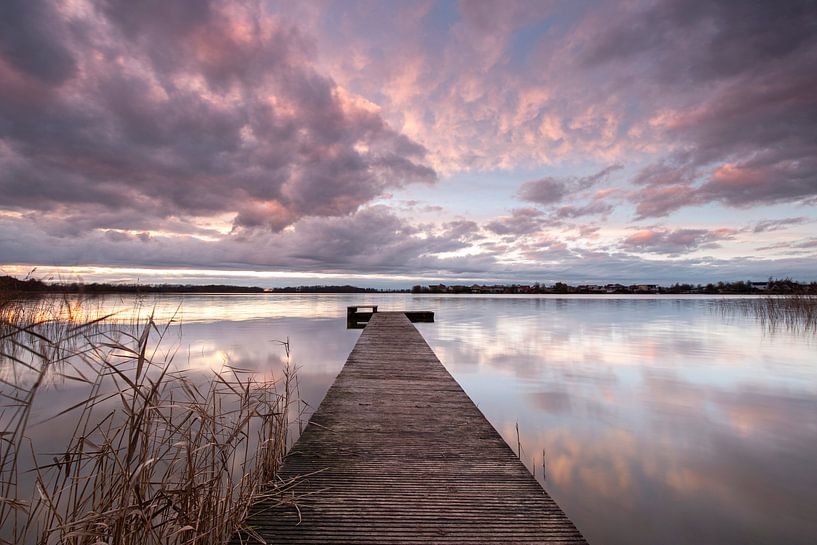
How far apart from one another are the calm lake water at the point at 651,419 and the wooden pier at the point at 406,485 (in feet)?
4.31

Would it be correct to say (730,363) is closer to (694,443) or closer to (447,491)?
(694,443)

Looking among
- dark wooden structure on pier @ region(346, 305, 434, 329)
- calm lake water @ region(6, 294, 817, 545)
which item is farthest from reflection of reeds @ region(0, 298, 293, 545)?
dark wooden structure on pier @ region(346, 305, 434, 329)

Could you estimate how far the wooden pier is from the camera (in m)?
2.05

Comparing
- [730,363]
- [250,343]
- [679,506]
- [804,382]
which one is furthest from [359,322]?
[679,506]

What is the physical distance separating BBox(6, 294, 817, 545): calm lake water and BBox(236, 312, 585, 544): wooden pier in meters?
1.31

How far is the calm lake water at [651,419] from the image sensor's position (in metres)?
3.53

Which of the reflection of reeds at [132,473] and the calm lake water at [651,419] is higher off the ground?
the reflection of reeds at [132,473]

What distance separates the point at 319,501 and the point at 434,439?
4.21 ft

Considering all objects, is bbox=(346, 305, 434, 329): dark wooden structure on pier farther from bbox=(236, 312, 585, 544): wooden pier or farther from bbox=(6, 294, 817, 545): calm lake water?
bbox=(236, 312, 585, 544): wooden pier

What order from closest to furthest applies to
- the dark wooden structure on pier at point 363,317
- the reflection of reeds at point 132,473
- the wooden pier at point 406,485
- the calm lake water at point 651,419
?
the reflection of reeds at point 132,473 → the wooden pier at point 406,485 → the calm lake water at point 651,419 → the dark wooden structure on pier at point 363,317

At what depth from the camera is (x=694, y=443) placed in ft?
16.6

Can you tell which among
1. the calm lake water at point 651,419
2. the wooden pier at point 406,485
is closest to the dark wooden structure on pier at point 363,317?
the calm lake water at point 651,419

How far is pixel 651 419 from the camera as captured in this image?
601cm

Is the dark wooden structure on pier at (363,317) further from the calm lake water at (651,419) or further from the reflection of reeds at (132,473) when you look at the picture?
the reflection of reeds at (132,473)
